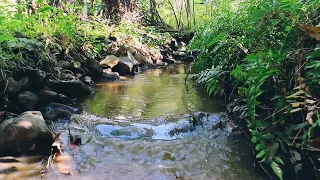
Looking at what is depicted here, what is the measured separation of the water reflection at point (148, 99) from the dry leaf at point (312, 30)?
7.45 ft

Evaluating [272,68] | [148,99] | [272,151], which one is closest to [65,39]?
[148,99]

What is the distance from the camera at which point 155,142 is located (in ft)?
10.7

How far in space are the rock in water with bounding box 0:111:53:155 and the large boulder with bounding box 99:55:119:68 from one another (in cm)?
439

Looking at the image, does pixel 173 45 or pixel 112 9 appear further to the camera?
pixel 173 45

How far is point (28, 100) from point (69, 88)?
1.05 meters

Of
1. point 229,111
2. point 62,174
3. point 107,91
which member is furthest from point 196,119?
point 107,91

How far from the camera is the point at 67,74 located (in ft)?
17.5

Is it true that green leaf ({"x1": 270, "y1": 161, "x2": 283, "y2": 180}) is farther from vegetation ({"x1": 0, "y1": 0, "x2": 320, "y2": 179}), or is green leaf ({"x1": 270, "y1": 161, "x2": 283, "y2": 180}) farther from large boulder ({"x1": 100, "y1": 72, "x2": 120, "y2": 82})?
large boulder ({"x1": 100, "y1": 72, "x2": 120, "y2": 82})

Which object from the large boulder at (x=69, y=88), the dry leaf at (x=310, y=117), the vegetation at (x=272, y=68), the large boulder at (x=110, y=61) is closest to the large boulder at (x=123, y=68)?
the large boulder at (x=110, y=61)

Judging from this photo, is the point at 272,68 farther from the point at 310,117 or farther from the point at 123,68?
the point at 123,68

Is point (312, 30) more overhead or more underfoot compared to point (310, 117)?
more overhead

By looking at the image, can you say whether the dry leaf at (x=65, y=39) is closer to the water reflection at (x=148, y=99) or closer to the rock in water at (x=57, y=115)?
the water reflection at (x=148, y=99)

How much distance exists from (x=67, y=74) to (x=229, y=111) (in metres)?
3.00

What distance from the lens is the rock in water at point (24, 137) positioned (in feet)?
9.16
